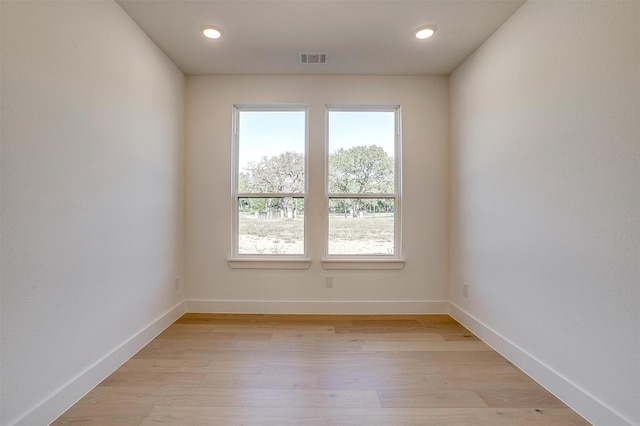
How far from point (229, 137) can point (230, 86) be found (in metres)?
0.54

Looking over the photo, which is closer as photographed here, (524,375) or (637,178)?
(637,178)

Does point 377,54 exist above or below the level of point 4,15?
above

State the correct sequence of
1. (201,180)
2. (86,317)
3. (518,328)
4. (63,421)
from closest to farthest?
(63,421), (86,317), (518,328), (201,180)

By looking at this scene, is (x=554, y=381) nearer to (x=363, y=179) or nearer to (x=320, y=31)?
(x=363, y=179)

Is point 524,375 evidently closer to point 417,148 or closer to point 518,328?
point 518,328

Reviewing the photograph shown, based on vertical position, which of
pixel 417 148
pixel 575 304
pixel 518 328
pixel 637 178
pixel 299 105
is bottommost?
pixel 518 328

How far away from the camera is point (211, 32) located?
2.26 m

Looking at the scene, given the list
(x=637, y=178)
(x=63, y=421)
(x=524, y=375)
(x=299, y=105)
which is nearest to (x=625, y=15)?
(x=637, y=178)

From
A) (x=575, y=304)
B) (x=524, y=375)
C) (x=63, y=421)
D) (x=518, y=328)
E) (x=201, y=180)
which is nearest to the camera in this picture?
(x=63, y=421)

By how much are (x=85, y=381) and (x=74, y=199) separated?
1087mm

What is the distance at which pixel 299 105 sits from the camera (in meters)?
3.00

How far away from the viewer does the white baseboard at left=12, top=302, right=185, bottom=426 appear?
1.40 meters

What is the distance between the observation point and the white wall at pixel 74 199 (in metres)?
1.32

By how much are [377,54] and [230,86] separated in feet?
5.02
